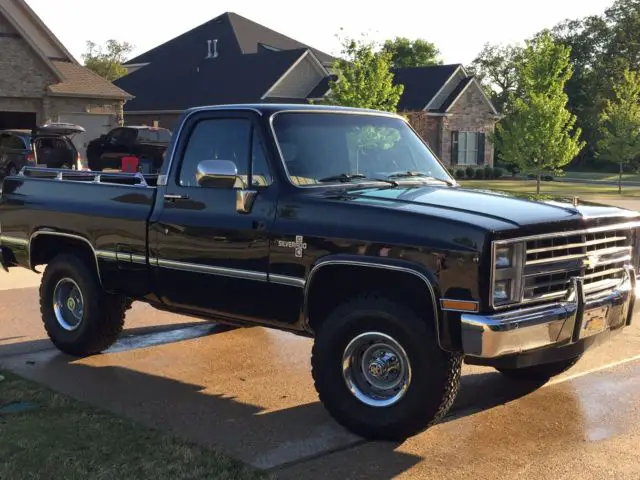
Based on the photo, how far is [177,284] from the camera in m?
5.92

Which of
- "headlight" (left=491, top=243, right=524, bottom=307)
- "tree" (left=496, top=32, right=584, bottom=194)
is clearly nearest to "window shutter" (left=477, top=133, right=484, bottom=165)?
"tree" (left=496, top=32, right=584, bottom=194)

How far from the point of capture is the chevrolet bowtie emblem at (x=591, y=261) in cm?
488

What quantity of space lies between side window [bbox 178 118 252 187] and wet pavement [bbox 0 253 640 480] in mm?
→ 1627

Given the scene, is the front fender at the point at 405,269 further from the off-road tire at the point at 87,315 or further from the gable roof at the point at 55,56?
the gable roof at the point at 55,56

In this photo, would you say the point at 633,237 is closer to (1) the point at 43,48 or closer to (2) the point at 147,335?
(2) the point at 147,335

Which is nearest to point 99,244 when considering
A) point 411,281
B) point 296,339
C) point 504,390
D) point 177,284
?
point 177,284

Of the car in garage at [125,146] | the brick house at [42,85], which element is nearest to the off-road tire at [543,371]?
the car in garage at [125,146]

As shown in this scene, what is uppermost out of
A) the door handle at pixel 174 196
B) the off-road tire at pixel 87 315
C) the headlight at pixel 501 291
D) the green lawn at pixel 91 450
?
the door handle at pixel 174 196

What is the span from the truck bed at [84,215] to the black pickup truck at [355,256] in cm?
2

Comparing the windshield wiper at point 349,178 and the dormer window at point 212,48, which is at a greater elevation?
the dormer window at point 212,48

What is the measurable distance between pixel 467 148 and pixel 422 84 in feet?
14.4

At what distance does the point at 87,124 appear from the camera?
31.1 metres

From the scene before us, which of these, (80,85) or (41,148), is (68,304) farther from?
(80,85)

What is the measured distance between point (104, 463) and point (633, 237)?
12.2 ft
